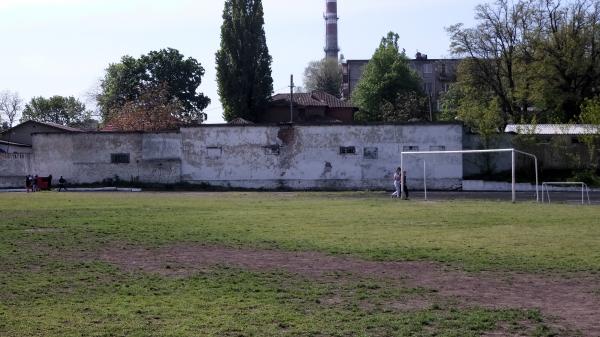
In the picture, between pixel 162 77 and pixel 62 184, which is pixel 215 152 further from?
pixel 162 77

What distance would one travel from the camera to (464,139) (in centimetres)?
5484

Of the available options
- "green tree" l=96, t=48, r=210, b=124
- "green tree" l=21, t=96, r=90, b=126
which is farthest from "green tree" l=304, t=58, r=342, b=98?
"green tree" l=21, t=96, r=90, b=126

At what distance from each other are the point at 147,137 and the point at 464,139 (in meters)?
24.3

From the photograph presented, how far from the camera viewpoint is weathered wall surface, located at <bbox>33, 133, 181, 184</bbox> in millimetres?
54562

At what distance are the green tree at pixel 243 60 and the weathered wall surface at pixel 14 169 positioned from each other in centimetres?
2718

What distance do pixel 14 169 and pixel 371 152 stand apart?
27.8 meters

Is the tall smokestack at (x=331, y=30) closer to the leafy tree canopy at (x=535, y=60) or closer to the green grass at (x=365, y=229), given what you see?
the leafy tree canopy at (x=535, y=60)

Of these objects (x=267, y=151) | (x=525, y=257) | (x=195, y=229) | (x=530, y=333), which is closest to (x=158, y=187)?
(x=267, y=151)

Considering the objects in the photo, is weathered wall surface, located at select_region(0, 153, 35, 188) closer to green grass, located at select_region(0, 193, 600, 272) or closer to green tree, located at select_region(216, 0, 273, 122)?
green grass, located at select_region(0, 193, 600, 272)

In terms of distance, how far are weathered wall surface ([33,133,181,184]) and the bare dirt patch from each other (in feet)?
127

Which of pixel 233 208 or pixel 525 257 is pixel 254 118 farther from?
pixel 525 257

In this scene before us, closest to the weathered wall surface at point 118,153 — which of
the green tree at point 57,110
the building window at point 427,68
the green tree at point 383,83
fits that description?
the green tree at point 383,83

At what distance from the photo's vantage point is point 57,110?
12038 centimetres

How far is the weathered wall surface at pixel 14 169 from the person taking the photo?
5575cm
